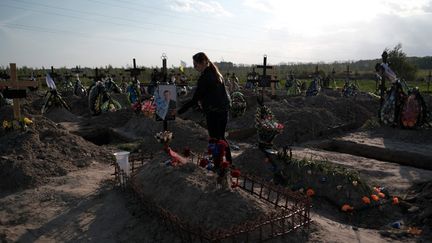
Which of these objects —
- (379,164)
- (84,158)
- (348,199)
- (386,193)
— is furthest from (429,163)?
(84,158)

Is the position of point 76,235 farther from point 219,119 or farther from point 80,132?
point 80,132

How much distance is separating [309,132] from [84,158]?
7.01m

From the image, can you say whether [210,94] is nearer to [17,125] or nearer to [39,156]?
[39,156]

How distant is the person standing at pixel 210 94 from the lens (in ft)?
20.7

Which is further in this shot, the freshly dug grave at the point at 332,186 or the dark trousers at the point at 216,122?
the freshly dug grave at the point at 332,186

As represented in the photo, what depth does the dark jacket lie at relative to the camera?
6.30 metres

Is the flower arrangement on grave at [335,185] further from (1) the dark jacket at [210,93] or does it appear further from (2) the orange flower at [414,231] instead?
(1) the dark jacket at [210,93]

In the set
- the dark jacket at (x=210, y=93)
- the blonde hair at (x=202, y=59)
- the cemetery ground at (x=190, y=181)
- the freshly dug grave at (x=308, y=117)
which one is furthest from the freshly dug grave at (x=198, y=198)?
the freshly dug grave at (x=308, y=117)

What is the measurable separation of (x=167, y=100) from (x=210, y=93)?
93 cm

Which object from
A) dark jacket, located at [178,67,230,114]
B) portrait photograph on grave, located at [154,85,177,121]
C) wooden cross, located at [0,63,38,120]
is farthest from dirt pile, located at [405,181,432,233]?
wooden cross, located at [0,63,38,120]

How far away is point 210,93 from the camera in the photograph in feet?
20.9

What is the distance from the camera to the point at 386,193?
7.28m

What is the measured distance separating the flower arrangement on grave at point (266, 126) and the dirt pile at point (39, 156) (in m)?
3.63

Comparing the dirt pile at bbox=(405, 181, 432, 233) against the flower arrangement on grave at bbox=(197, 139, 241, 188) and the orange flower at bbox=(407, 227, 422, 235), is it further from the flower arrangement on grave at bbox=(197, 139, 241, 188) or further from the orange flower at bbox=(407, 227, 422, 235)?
the flower arrangement on grave at bbox=(197, 139, 241, 188)
